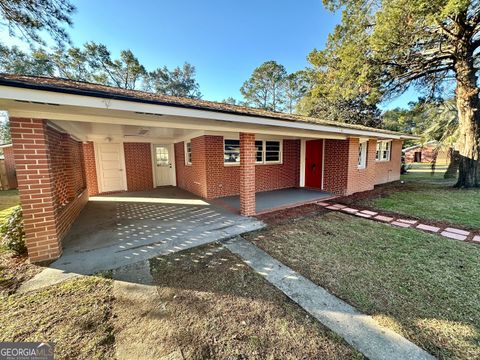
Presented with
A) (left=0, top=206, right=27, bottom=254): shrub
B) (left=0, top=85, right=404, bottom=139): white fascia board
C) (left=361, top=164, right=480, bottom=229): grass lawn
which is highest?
(left=0, top=85, right=404, bottom=139): white fascia board

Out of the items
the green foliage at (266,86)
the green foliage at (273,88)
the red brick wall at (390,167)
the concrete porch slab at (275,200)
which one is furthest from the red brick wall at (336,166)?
the green foliage at (266,86)

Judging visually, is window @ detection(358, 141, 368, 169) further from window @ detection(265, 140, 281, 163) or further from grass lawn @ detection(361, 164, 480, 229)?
window @ detection(265, 140, 281, 163)

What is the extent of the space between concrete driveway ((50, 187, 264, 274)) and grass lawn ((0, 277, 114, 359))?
53 cm

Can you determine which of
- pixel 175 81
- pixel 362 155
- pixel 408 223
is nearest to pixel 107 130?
pixel 408 223

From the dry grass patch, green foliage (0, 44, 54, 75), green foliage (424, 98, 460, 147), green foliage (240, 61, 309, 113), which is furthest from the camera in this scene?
green foliage (240, 61, 309, 113)

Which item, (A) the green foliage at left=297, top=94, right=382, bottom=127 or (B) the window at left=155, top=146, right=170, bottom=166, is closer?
Answer: (B) the window at left=155, top=146, right=170, bottom=166

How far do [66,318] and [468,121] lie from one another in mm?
14198

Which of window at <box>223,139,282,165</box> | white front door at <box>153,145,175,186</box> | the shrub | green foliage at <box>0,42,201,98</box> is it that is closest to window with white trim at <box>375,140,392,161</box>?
window at <box>223,139,282,165</box>

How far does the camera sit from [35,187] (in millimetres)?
3232

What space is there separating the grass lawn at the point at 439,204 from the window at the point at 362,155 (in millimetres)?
1673

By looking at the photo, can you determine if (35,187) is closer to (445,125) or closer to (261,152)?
(261,152)

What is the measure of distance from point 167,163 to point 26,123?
306 inches

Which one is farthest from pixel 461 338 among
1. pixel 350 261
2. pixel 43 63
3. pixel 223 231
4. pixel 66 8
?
pixel 43 63

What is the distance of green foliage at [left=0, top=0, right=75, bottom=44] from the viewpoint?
4992 mm
